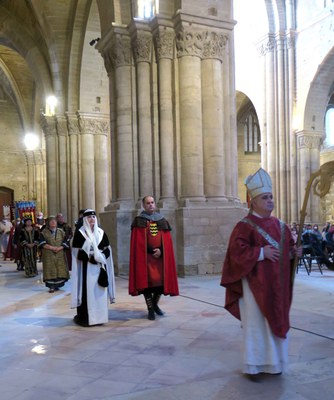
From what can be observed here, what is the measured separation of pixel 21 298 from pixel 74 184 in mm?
10795

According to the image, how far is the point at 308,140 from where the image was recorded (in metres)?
20.6

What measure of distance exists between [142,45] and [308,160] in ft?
39.1

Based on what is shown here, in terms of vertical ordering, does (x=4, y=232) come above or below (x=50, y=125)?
below

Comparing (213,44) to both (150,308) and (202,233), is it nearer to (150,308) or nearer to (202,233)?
(202,233)

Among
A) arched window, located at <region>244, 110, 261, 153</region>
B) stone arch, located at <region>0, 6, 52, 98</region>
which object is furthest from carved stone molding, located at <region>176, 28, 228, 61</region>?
arched window, located at <region>244, 110, 261, 153</region>

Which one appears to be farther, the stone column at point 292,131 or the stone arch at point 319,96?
the stone column at point 292,131

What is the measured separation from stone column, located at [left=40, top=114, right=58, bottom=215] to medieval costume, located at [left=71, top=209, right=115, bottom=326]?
13923 mm

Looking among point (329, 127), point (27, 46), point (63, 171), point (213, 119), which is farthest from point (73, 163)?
point (329, 127)

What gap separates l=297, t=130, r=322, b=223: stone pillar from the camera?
20344 mm

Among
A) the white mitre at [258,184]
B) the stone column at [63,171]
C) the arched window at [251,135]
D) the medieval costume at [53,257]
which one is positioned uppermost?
the arched window at [251,135]

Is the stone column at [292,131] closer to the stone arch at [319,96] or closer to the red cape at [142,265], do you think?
the stone arch at [319,96]

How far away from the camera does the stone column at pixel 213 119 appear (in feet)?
34.5

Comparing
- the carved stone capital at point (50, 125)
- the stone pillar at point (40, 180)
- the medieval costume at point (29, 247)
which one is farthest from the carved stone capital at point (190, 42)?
the stone pillar at point (40, 180)

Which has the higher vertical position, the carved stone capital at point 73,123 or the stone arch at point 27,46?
the stone arch at point 27,46
